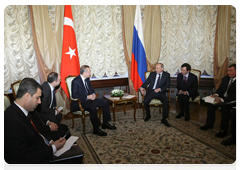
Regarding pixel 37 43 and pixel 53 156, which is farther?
pixel 37 43

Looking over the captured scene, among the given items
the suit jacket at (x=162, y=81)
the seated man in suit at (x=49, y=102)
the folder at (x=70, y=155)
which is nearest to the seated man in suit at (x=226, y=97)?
the suit jacket at (x=162, y=81)

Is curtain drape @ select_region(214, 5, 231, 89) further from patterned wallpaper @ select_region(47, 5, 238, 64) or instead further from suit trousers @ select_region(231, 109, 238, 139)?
suit trousers @ select_region(231, 109, 238, 139)

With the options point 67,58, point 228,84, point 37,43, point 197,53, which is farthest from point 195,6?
Result: point 37,43

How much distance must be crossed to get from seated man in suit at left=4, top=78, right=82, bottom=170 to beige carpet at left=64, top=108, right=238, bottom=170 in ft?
3.32

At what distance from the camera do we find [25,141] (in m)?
1.57

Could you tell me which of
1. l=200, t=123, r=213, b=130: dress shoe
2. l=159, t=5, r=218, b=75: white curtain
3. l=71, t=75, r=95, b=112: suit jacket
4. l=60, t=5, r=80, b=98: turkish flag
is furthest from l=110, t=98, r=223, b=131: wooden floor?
l=60, t=5, r=80, b=98: turkish flag

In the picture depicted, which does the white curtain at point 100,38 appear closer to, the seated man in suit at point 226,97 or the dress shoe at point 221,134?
the seated man in suit at point 226,97

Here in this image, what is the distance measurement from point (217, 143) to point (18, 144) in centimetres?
318

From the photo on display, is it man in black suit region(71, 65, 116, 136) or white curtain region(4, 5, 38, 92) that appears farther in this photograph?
white curtain region(4, 5, 38, 92)

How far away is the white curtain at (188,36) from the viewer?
18.9 feet

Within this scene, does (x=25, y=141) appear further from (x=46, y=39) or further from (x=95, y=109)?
(x=46, y=39)

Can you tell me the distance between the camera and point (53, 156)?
1.84 m

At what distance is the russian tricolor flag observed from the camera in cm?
530

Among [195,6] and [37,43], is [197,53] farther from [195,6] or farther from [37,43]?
[37,43]
